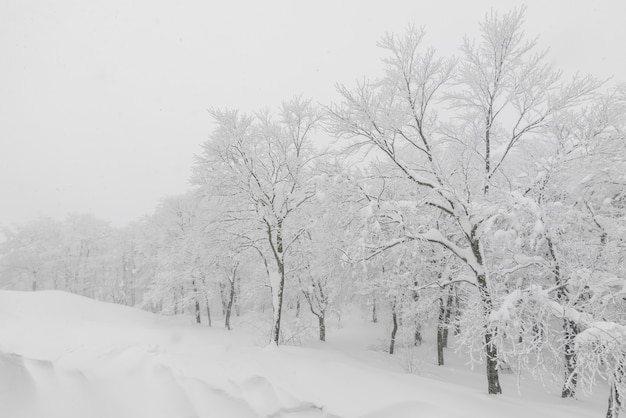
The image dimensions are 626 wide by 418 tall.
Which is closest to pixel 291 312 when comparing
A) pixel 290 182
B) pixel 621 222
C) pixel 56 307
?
pixel 56 307

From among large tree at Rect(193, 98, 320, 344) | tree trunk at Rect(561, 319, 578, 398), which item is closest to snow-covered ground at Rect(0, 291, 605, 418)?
tree trunk at Rect(561, 319, 578, 398)

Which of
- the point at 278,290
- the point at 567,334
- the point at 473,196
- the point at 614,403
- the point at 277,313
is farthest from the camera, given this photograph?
the point at 278,290

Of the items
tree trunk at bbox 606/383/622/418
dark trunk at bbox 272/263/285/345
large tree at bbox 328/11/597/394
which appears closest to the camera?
tree trunk at bbox 606/383/622/418

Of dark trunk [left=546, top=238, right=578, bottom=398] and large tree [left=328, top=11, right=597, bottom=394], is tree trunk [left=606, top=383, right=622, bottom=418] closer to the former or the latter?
dark trunk [left=546, top=238, right=578, bottom=398]

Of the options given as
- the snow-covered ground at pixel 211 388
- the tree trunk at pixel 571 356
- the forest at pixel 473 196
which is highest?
the forest at pixel 473 196

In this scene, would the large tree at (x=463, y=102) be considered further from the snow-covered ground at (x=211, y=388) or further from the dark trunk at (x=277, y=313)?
the dark trunk at (x=277, y=313)

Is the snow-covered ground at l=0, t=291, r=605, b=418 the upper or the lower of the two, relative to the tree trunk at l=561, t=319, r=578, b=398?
lower

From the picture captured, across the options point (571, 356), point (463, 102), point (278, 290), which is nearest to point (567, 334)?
point (571, 356)

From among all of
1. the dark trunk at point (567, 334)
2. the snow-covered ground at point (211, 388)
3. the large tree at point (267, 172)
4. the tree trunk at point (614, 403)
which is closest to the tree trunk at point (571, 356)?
the dark trunk at point (567, 334)

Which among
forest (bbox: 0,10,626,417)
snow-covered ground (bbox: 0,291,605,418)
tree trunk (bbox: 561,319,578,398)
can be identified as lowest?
snow-covered ground (bbox: 0,291,605,418)

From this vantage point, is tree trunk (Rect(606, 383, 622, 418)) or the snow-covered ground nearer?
tree trunk (Rect(606, 383, 622, 418))

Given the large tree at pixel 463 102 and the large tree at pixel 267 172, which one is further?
the large tree at pixel 267 172

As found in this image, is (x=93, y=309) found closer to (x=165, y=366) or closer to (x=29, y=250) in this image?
(x=165, y=366)

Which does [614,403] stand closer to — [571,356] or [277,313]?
[571,356]
